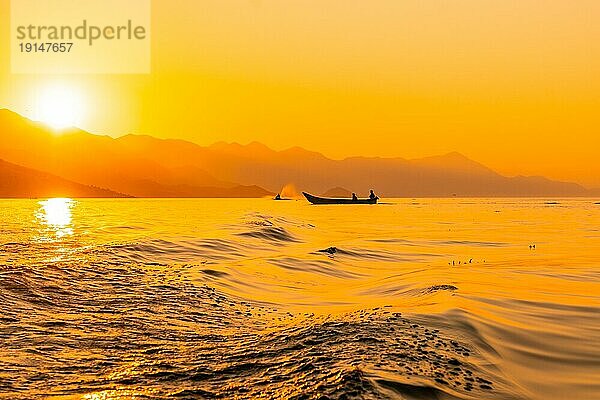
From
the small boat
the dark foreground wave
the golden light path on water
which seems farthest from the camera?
the small boat

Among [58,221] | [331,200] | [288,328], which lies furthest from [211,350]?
[331,200]

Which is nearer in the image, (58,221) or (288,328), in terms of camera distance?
(288,328)

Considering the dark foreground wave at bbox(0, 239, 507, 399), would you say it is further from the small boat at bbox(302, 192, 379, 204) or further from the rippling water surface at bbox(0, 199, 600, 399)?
the small boat at bbox(302, 192, 379, 204)

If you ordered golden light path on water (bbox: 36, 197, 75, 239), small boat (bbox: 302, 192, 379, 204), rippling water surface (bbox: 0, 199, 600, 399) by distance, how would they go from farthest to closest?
small boat (bbox: 302, 192, 379, 204)
golden light path on water (bbox: 36, 197, 75, 239)
rippling water surface (bbox: 0, 199, 600, 399)

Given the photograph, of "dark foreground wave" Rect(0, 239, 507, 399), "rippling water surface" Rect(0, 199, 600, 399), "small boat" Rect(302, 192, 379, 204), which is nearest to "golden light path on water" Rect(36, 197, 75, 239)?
"rippling water surface" Rect(0, 199, 600, 399)

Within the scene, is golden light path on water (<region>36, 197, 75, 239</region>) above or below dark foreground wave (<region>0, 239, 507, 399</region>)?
above

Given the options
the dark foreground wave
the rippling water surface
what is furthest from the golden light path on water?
the dark foreground wave

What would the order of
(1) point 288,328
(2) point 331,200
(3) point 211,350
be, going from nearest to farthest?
(3) point 211,350 → (1) point 288,328 → (2) point 331,200

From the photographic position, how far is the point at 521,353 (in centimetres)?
802

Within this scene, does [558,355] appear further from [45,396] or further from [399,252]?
[399,252]

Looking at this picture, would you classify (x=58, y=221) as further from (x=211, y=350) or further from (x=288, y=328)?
(x=211, y=350)

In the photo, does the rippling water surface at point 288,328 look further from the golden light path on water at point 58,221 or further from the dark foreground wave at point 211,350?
the golden light path on water at point 58,221

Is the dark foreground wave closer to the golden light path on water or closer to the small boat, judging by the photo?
the golden light path on water

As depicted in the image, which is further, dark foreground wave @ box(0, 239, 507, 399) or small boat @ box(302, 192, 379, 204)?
small boat @ box(302, 192, 379, 204)
